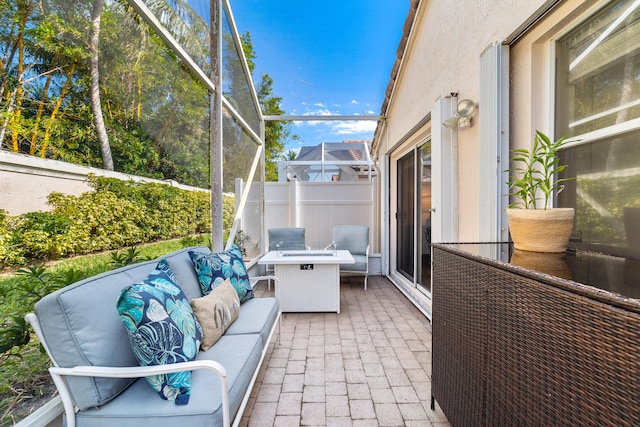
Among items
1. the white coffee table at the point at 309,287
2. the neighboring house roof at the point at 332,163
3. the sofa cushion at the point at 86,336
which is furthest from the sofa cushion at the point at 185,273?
the neighboring house roof at the point at 332,163

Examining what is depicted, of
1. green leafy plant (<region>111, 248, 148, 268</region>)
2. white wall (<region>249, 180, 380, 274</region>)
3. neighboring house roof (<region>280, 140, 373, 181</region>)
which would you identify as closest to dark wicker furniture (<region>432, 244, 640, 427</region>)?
green leafy plant (<region>111, 248, 148, 268</region>)

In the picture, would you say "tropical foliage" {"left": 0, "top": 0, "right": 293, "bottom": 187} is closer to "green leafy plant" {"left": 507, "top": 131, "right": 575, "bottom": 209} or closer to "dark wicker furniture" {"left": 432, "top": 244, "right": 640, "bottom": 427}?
"dark wicker furniture" {"left": 432, "top": 244, "right": 640, "bottom": 427}

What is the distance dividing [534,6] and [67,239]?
9.66 feet

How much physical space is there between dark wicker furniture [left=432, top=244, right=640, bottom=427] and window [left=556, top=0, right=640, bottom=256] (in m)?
0.74

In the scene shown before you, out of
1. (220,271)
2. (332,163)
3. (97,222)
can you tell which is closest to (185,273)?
(220,271)

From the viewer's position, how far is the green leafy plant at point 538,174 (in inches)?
52.1

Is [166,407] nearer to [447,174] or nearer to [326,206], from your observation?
[447,174]

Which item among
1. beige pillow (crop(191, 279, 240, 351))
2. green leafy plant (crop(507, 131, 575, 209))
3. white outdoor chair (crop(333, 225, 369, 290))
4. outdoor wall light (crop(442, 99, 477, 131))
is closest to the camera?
green leafy plant (crop(507, 131, 575, 209))

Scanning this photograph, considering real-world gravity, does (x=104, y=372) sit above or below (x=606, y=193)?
below

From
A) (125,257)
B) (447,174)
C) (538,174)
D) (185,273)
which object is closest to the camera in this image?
(538,174)

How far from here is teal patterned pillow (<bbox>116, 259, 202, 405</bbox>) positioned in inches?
45.8

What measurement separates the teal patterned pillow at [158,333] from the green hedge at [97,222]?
515 millimetres

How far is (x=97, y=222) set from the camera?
1.67 meters

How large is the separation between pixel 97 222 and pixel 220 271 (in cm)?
88
